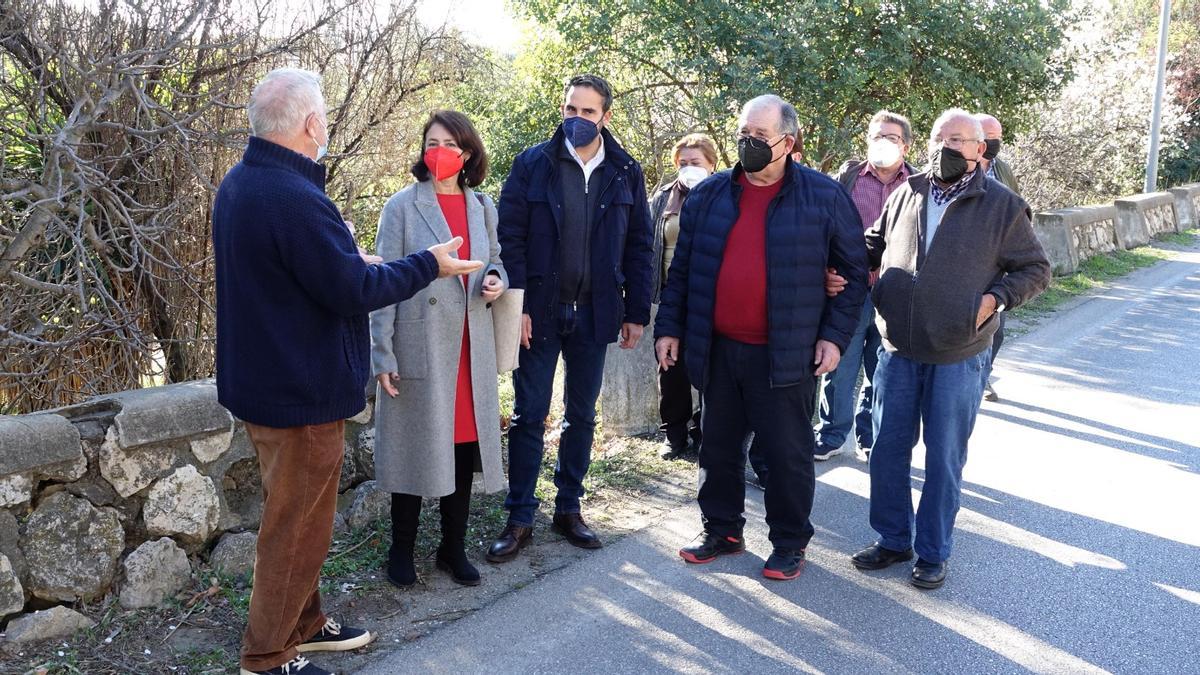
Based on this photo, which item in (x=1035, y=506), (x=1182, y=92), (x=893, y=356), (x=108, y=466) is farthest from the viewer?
(x=1182, y=92)

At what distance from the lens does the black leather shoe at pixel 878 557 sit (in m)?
4.66

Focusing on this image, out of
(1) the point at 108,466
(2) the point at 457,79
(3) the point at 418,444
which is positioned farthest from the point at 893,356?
(2) the point at 457,79

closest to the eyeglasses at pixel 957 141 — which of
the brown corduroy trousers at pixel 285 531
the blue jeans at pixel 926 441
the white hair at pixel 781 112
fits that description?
the white hair at pixel 781 112

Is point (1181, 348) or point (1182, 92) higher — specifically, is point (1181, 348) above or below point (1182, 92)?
below

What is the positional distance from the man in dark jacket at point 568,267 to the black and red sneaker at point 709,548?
44 centimetres

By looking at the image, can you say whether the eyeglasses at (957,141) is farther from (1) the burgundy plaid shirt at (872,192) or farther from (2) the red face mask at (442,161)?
(2) the red face mask at (442,161)

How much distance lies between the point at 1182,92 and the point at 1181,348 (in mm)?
21308

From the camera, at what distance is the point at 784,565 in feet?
15.0

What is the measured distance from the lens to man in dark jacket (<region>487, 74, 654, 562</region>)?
4680 millimetres

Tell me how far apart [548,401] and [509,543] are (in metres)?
0.68

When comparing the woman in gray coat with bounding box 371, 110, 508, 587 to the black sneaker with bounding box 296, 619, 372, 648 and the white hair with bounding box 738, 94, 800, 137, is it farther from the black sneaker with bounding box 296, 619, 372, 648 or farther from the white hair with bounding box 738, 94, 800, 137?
the white hair with bounding box 738, 94, 800, 137

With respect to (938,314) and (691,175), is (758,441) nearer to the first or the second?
(938,314)

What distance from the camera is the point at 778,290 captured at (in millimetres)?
4363

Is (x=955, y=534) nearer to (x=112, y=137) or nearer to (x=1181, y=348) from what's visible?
(x=112, y=137)
